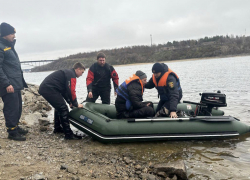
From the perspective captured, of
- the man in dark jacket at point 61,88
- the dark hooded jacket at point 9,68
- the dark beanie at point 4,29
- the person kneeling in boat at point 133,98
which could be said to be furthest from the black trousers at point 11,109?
the person kneeling in boat at point 133,98

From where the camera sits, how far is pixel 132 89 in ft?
12.4

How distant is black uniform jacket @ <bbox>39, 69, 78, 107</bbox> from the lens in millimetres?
3680

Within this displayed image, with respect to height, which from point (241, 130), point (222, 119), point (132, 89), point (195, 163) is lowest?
point (195, 163)

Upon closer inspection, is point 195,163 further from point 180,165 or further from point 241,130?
point 241,130

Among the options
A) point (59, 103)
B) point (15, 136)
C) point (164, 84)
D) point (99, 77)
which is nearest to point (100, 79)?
point (99, 77)

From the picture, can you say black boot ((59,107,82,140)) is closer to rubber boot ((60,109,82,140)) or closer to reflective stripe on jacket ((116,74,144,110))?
rubber boot ((60,109,82,140))

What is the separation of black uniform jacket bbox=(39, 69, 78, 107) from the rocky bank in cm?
93

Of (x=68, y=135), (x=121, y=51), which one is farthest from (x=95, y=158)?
(x=121, y=51)

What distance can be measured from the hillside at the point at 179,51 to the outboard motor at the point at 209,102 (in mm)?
50249

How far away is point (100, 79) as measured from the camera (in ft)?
16.0

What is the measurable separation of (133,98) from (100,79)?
1400mm

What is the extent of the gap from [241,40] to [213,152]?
61.5 m

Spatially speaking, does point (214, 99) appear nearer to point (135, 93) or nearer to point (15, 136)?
point (135, 93)

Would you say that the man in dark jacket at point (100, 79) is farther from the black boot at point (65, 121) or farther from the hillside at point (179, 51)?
the hillside at point (179, 51)
